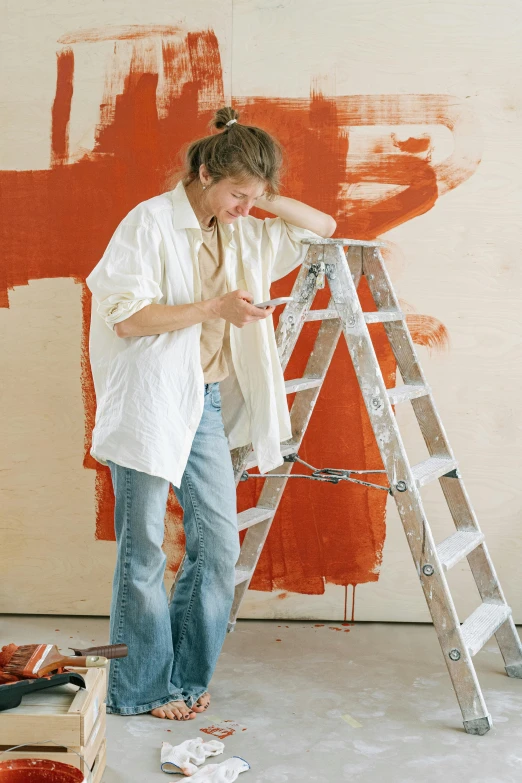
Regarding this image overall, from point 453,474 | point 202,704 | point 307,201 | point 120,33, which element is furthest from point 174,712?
point 120,33

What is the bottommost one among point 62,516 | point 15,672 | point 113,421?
point 15,672

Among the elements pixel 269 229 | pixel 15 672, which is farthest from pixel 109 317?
pixel 15 672

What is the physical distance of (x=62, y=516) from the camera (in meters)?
2.98

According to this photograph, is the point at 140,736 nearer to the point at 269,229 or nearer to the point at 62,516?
the point at 62,516

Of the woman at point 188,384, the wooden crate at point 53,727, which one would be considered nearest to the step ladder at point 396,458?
the woman at point 188,384

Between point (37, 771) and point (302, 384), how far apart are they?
1.33 meters

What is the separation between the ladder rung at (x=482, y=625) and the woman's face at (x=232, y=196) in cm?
131

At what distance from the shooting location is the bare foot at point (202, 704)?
87.8 inches

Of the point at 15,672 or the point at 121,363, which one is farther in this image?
the point at 121,363

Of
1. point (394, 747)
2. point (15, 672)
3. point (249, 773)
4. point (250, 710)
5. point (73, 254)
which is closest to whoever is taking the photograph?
point (15, 672)

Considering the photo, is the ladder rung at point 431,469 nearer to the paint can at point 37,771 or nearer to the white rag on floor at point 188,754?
the white rag on floor at point 188,754

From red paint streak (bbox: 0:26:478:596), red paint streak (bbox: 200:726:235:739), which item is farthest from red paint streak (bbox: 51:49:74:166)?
red paint streak (bbox: 200:726:235:739)

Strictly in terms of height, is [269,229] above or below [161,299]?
above

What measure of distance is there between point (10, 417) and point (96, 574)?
2.19 feet
